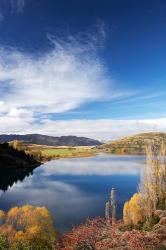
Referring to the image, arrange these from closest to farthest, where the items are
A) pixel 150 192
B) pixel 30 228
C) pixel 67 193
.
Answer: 1. pixel 30 228
2. pixel 150 192
3. pixel 67 193

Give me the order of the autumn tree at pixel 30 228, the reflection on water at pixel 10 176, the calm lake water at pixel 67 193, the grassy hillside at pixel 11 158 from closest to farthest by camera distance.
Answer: the autumn tree at pixel 30 228 < the calm lake water at pixel 67 193 < the reflection on water at pixel 10 176 < the grassy hillside at pixel 11 158

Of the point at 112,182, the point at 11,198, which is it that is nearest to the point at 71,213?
the point at 11,198

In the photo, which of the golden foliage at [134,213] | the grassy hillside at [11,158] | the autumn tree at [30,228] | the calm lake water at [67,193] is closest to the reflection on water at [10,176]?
the calm lake water at [67,193]

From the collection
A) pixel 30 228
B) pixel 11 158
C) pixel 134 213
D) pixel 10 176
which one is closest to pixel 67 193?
pixel 134 213

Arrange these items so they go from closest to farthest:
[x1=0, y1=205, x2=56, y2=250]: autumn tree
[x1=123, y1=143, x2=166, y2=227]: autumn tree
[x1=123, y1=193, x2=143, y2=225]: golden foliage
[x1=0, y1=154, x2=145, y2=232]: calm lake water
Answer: [x1=0, y1=205, x2=56, y2=250]: autumn tree, [x1=123, y1=193, x2=143, y2=225]: golden foliage, [x1=123, y1=143, x2=166, y2=227]: autumn tree, [x1=0, y1=154, x2=145, y2=232]: calm lake water

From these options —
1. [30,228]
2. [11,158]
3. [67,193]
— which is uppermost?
[11,158]

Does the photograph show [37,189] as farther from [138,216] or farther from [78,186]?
[138,216]

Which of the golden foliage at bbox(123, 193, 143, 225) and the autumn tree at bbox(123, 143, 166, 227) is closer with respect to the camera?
the golden foliage at bbox(123, 193, 143, 225)

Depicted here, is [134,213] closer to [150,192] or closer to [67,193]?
[150,192]

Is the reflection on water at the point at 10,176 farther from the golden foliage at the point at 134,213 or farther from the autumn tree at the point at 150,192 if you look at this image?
the autumn tree at the point at 150,192

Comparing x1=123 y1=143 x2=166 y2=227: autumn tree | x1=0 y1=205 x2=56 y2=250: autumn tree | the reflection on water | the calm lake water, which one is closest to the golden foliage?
x1=123 y1=143 x2=166 y2=227: autumn tree

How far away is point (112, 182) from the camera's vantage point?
118m

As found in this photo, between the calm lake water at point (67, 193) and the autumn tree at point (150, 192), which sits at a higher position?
the autumn tree at point (150, 192)

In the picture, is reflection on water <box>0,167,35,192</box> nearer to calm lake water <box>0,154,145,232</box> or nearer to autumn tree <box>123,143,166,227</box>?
calm lake water <box>0,154,145,232</box>
